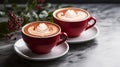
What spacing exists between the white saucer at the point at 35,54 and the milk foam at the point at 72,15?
0.25 ft

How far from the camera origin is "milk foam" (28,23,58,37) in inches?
30.1

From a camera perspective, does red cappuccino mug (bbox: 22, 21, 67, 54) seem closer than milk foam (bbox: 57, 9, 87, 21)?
Yes

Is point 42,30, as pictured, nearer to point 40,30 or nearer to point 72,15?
point 40,30

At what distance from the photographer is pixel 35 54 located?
779 mm

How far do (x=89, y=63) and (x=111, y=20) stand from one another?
0.94ft

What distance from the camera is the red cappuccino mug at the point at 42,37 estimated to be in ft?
2.46

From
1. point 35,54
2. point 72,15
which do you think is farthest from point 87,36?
point 35,54

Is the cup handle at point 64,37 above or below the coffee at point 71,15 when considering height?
below

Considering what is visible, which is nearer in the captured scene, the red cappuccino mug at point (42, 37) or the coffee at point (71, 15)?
the red cappuccino mug at point (42, 37)

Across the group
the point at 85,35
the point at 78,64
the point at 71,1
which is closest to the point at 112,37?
the point at 85,35

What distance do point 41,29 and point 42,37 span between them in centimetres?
4

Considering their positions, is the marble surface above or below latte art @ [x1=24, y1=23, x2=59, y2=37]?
below

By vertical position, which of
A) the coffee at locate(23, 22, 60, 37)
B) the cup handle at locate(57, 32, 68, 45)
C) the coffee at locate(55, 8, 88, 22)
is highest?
the coffee at locate(55, 8, 88, 22)

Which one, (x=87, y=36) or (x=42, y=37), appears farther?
(x=87, y=36)
